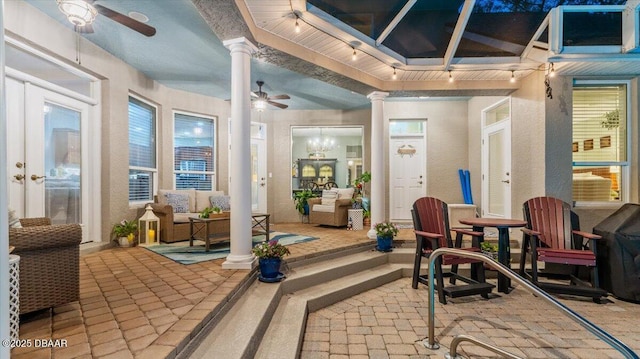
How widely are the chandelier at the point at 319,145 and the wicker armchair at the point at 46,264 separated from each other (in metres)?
8.60

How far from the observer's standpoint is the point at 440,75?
4613mm

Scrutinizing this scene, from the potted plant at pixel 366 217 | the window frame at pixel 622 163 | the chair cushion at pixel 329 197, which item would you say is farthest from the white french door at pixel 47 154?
the window frame at pixel 622 163

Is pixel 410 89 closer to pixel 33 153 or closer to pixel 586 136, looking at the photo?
pixel 586 136

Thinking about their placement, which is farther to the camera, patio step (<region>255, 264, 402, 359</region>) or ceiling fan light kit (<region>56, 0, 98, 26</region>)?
ceiling fan light kit (<region>56, 0, 98, 26</region>)

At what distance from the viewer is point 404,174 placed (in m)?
6.62

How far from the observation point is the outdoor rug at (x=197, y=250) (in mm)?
3645

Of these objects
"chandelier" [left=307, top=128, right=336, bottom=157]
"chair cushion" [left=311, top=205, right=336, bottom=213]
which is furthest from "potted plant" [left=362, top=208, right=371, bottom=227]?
"chandelier" [left=307, top=128, right=336, bottom=157]

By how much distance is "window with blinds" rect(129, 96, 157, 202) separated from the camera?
4.96 meters

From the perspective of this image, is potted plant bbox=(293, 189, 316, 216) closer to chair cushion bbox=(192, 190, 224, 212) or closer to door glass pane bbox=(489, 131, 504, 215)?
chair cushion bbox=(192, 190, 224, 212)

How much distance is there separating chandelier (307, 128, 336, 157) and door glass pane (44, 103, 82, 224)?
7197 millimetres

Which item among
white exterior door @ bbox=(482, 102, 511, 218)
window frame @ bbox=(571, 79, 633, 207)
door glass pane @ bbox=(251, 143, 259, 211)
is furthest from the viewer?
door glass pane @ bbox=(251, 143, 259, 211)

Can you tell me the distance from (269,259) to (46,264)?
5.67 feet

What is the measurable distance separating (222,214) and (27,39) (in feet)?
9.79

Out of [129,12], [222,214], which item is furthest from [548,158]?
[129,12]
